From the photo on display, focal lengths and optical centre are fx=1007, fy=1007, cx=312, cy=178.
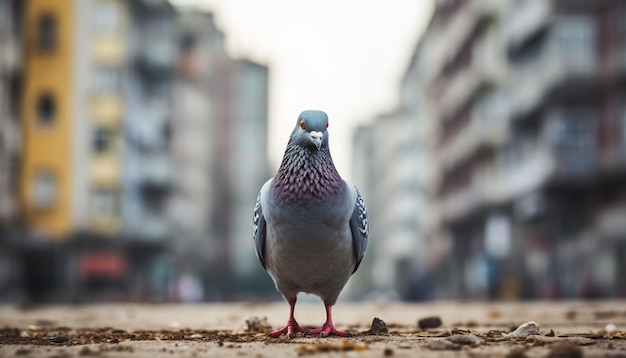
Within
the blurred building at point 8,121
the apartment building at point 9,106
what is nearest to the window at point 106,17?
the blurred building at point 8,121

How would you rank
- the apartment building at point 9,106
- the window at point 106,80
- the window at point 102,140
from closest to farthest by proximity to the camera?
the apartment building at point 9,106
the window at point 102,140
the window at point 106,80

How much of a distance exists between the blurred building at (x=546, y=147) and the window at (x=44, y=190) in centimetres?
1995

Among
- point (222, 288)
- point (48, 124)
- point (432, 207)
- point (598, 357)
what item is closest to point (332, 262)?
point (598, 357)

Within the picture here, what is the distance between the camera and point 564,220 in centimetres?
3594

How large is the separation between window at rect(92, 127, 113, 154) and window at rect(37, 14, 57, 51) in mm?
4546

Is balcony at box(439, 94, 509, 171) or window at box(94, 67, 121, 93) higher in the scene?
window at box(94, 67, 121, 93)

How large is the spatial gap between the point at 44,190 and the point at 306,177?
41645 millimetres

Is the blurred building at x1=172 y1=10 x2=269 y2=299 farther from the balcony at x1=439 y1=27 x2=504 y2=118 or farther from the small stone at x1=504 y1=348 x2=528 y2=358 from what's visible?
the small stone at x1=504 y1=348 x2=528 y2=358

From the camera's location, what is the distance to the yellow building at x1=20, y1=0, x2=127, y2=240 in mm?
46594

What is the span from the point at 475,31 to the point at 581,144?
18.5 meters

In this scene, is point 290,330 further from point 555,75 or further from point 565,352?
point 555,75

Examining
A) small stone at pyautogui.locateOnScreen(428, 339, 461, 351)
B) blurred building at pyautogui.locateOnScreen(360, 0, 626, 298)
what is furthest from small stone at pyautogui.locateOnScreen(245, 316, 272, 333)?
blurred building at pyautogui.locateOnScreen(360, 0, 626, 298)

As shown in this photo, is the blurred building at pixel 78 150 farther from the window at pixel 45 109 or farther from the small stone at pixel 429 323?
the small stone at pixel 429 323

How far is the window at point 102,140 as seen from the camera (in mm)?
48312
